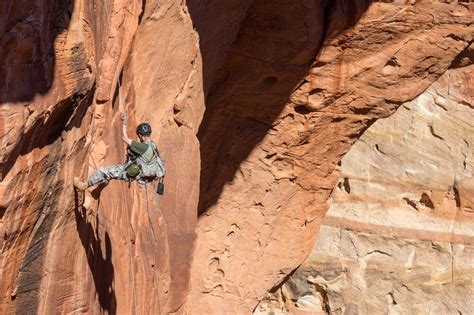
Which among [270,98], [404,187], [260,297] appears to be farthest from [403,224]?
[270,98]

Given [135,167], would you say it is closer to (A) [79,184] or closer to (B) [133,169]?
(B) [133,169]

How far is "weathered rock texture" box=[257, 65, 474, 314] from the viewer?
1206cm

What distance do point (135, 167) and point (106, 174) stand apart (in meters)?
0.22

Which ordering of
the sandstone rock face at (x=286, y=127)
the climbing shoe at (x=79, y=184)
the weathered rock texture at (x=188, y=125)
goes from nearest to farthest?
the weathered rock texture at (x=188, y=125) < the climbing shoe at (x=79, y=184) < the sandstone rock face at (x=286, y=127)

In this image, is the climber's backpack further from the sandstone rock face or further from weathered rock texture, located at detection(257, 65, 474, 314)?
weathered rock texture, located at detection(257, 65, 474, 314)

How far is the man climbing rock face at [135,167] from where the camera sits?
623 cm

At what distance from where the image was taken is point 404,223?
12281 mm

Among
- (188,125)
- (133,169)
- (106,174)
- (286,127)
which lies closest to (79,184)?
(106,174)

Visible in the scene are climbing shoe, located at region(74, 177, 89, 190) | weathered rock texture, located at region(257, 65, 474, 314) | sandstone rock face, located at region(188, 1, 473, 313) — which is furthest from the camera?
weathered rock texture, located at region(257, 65, 474, 314)

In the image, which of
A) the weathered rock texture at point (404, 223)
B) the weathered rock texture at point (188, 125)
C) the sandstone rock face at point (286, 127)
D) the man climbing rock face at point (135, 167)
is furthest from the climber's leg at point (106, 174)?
the weathered rock texture at point (404, 223)

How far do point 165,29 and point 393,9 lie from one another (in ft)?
9.15

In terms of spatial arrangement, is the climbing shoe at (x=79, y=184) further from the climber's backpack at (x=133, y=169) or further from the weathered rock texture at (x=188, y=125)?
the climber's backpack at (x=133, y=169)

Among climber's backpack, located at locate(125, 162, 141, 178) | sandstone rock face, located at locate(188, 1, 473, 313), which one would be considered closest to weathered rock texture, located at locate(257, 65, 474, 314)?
sandstone rock face, located at locate(188, 1, 473, 313)

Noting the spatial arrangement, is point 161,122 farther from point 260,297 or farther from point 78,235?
point 260,297
